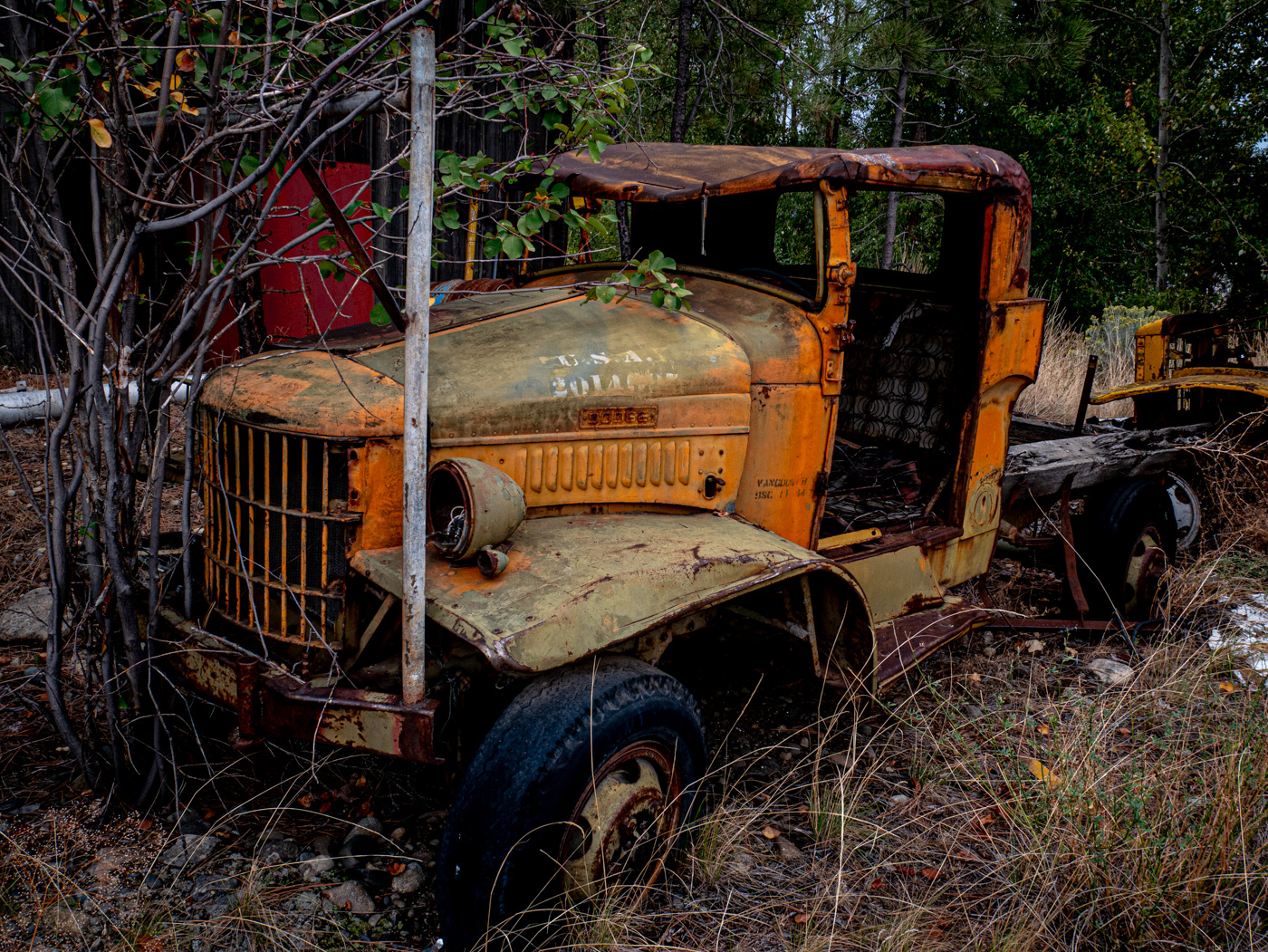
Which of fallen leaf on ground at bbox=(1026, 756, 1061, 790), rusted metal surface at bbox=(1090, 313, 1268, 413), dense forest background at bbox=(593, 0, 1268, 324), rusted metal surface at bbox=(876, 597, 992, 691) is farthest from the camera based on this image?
dense forest background at bbox=(593, 0, 1268, 324)

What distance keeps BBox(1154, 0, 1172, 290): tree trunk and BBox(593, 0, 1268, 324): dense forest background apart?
0.03m

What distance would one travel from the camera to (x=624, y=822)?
100 inches

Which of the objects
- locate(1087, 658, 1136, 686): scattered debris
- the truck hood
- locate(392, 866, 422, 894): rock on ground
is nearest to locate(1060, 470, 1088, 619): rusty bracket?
locate(1087, 658, 1136, 686): scattered debris

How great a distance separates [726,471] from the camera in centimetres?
323

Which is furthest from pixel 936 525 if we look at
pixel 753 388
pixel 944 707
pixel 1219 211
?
pixel 1219 211

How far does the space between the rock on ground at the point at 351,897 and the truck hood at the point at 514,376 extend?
131 centimetres

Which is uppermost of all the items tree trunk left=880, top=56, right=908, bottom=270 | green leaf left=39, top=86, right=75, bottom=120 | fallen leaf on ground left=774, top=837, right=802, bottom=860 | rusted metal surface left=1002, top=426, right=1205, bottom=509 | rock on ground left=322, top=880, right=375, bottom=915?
tree trunk left=880, top=56, right=908, bottom=270

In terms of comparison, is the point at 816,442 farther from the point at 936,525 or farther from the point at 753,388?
the point at 936,525

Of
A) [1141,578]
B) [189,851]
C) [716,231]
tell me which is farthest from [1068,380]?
[189,851]

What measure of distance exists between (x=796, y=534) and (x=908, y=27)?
7978 millimetres

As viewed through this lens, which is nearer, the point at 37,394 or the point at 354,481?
the point at 354,481

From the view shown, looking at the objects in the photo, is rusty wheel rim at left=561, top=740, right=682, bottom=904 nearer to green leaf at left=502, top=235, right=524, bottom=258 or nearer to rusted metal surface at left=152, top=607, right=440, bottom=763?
rusted metal surface at left=152, top=607, right=440, bottom=763

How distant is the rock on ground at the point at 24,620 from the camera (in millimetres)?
4000

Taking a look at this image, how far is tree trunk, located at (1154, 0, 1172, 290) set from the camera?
12.0m
